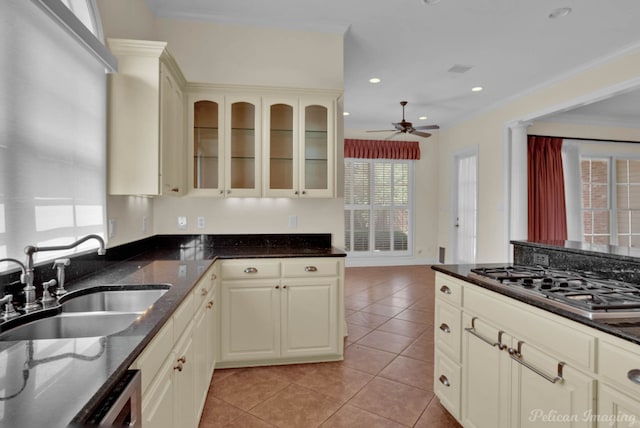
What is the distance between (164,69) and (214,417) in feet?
7.14

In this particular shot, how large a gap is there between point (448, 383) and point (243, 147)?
2254 millimetres

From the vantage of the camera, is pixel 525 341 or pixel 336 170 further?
pixel 336 170

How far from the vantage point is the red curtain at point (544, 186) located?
516 cm

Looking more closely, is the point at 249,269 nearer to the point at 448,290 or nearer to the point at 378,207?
the point at 448,290

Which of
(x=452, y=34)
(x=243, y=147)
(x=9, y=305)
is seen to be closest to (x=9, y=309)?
(x=9, y=305)

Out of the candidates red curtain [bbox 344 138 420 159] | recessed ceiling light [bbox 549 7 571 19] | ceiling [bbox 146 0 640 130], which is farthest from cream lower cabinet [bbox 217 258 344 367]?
red curtain [bbox 344 138 420 159]

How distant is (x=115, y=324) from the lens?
1.31 metres

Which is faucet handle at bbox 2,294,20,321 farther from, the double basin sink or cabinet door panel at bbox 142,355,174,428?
cabinet door panel at bbox 142,355,174,428

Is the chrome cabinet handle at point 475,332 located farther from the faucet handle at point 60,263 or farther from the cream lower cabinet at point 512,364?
the faucet handle at point 60,263

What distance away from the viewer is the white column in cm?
489

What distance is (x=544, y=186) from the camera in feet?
17.0

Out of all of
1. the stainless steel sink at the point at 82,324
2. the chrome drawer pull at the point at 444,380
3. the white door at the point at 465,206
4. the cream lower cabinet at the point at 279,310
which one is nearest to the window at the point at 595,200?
the white door at the point at 465,206

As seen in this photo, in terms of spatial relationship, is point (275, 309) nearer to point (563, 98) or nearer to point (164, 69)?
point (164, 69)

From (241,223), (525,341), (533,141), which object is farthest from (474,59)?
(525,341)
